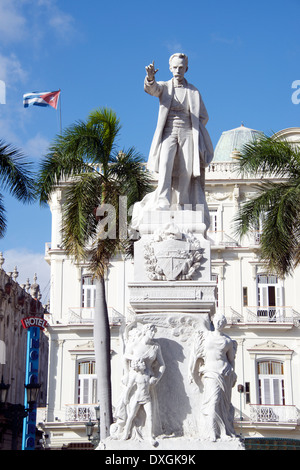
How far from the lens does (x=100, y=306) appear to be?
A: 2256 centimetres

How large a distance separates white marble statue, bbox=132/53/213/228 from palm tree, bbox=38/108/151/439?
9722 millimetres

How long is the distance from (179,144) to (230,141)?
122 feet

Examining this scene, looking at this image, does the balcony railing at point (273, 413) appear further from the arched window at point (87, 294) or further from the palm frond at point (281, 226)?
the palm frond at point (281, 226)

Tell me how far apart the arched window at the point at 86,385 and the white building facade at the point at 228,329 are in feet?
0.16

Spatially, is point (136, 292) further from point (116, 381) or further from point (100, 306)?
point (116, 381)

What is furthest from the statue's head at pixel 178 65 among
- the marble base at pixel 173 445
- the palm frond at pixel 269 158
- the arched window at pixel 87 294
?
the arched window at pixel 87 294

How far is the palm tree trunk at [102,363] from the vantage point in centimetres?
2116

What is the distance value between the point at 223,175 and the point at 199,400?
104 ft

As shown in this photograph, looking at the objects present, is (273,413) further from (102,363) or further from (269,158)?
(269,158)

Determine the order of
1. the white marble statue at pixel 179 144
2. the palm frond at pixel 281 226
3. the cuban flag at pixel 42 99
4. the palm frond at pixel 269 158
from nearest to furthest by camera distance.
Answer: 1. the white marble statue at pixel 179 144
2. the palm frond at pixel 281 226
3. the palm frond at pixel 269 158
4. the cuban flag at pixel 42 99

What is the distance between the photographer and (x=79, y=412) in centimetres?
3781

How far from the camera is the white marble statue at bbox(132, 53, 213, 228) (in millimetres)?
10328

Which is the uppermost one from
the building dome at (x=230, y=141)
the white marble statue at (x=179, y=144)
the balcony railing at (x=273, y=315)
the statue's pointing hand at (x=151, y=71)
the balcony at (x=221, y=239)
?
the building dome at (x=230, y=141)

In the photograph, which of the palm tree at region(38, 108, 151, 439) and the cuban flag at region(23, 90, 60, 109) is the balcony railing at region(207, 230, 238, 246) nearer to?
the cuban flag at region(23, 90, 60, 109)
